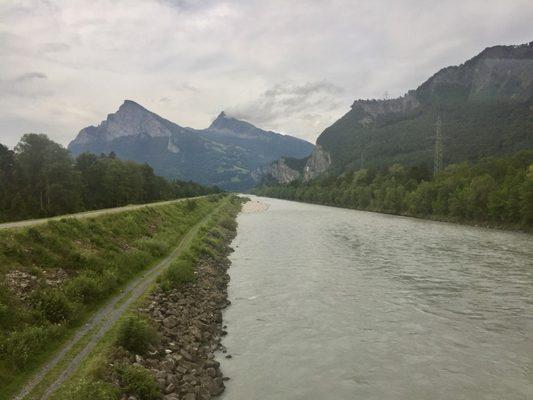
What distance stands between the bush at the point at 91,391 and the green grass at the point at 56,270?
2.21 m

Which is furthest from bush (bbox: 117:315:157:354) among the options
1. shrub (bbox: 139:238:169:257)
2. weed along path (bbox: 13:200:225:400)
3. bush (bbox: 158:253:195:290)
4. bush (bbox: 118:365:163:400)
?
shrub (bbox: 139:238:169:257)

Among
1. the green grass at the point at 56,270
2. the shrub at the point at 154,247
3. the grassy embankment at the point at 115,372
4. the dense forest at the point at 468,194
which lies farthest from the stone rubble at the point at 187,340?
the dense forest at the point at 468,194

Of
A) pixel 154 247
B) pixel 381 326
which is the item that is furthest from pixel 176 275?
pixel 381 326

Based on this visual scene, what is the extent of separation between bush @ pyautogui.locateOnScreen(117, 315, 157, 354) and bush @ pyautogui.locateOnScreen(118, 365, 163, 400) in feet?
7.00

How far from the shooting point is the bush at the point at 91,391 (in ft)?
42.5

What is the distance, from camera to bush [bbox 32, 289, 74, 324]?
19078mm

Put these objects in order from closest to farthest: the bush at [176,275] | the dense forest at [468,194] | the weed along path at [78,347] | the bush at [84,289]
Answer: the weed along path at [78,347], the bush at [84,289], the bush at [176,275], the dense forest at [468,194]

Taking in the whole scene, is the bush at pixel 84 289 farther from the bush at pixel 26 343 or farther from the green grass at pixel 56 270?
the bush at pixel 26 343

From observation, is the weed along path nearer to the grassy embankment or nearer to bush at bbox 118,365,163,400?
the grassy embankment

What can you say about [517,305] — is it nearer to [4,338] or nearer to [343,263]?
[343,263]

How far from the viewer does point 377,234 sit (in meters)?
72.0

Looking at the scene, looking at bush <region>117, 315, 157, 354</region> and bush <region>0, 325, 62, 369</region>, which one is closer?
bush <region>0, 325, 62, 369</region>

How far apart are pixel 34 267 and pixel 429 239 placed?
58.6 metres

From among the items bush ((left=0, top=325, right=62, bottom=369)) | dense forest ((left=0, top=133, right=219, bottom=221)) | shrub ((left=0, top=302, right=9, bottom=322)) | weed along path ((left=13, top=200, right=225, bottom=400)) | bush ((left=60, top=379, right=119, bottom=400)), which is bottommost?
weed along path ((left=13, top=200, right=225, bottom=400))
